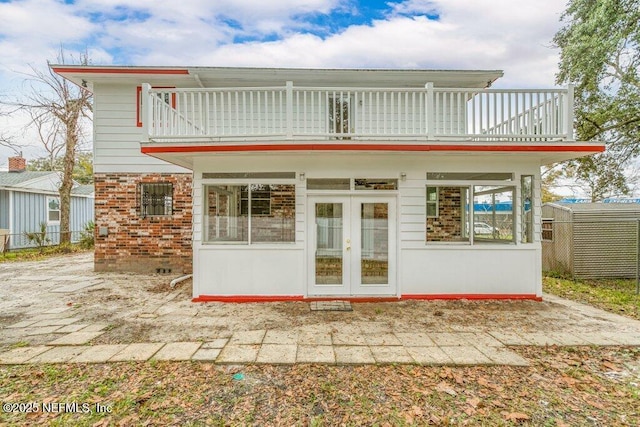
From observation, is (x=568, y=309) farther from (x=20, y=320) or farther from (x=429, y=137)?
(x=20, y=320)

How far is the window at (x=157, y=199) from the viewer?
8.55 m

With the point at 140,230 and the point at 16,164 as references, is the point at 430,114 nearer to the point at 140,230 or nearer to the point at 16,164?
the point at 140,230

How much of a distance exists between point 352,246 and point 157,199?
5736 millimetres

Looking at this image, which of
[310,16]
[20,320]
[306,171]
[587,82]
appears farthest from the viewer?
[310,16]

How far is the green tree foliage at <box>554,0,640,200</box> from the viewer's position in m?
8.72

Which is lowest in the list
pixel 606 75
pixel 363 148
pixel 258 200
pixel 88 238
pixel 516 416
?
pixel 516 416

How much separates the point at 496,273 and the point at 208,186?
5691 mm

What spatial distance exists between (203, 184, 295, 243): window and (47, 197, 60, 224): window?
14094 mm

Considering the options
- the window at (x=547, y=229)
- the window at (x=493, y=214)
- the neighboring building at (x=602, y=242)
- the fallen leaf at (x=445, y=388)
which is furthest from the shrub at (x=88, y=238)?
the neighboring building at (x=602, y=242)

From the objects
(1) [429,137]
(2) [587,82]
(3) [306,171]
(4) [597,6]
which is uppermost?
(4) [597,6]

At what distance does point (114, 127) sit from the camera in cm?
839

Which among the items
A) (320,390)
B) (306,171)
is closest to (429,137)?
(306,171)

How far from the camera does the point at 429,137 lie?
5.41 metres

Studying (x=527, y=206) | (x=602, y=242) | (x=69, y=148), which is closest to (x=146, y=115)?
(x=527, y=206)
